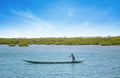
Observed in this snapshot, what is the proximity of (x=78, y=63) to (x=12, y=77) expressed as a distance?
17263 millimetres

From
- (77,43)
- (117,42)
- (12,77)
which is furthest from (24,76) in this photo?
(77,43)

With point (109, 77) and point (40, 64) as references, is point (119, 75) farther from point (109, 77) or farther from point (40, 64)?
point (40, 64)

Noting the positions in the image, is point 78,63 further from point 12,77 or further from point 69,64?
point 12,77

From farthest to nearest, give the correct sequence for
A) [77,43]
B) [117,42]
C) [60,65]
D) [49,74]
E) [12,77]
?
1. [77,43]
2. [117,42]
3. [60,65]
4. [49,74]
5. [12,77]

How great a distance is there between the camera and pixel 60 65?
47500 millimetres

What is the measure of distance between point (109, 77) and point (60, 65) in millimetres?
13281

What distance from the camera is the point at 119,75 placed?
36.8 meters

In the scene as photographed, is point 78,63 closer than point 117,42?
Yes

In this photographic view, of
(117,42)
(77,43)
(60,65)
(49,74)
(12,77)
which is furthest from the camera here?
(77,43)

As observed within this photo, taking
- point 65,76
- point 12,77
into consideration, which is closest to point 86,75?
point 65,76

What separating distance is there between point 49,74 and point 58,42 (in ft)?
398

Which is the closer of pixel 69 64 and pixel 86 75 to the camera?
pixel 86 75

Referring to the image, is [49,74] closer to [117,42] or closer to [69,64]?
[69,64]

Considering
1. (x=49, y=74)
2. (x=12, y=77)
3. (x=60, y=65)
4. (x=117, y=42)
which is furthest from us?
(x=117, y=42)
